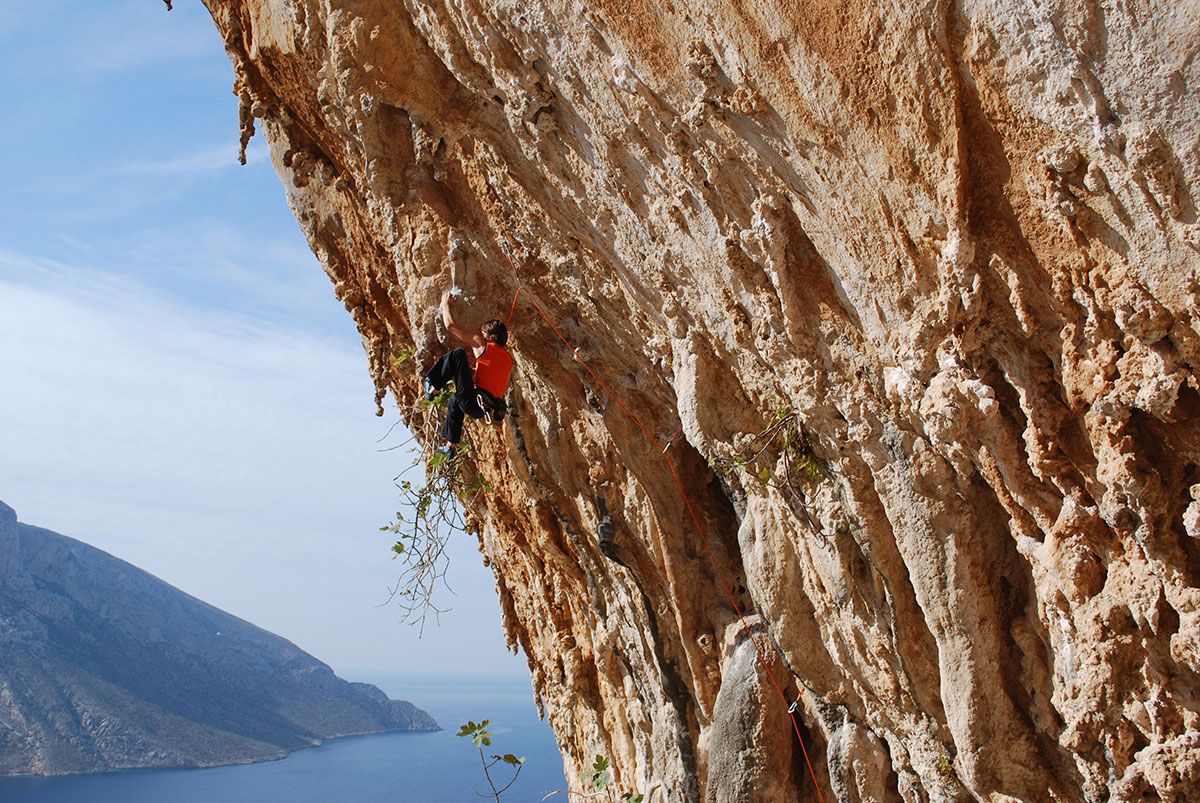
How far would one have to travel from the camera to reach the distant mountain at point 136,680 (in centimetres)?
3262

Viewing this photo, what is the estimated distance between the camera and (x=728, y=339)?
4105 mm

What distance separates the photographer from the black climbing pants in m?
4.91

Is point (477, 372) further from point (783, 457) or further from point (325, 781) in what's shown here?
point (325, 781)

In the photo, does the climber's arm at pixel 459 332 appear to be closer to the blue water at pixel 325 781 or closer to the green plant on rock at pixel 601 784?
the green plant on rock at pixel 601 784

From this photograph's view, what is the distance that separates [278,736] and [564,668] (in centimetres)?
3454

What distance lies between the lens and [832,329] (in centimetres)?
355

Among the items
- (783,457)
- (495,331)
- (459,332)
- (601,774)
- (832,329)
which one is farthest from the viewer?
(601,774)

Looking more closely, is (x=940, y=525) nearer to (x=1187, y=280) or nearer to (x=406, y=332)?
(x=1187, y=280)

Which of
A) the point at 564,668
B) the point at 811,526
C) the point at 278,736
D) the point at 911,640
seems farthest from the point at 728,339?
the point at 278,736

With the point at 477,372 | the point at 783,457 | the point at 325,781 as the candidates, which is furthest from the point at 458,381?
the point at 325,781

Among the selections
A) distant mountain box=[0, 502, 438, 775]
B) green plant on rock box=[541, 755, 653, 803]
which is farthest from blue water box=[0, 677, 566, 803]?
green plant on rock box=[541, 755, 653, 803]

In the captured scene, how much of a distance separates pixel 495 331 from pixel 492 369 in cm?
24

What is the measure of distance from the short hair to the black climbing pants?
0.20 meters

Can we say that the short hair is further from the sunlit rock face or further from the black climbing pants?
the sunlit rock face
